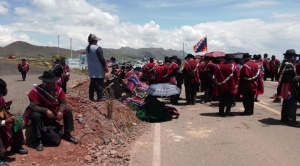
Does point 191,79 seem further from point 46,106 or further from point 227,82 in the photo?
point 46,106

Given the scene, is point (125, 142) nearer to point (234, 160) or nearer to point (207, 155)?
point (207, 155)

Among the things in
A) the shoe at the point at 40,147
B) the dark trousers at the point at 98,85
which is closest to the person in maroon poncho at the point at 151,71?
the dark trousers at the point at 98,85

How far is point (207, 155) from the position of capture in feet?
21.1

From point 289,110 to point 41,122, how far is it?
20.9 ft

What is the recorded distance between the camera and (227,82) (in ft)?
34.1

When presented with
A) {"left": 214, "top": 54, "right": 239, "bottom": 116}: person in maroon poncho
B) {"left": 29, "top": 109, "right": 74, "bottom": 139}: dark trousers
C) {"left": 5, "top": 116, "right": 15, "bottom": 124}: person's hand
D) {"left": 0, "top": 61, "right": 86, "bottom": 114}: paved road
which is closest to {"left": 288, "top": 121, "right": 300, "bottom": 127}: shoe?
{"left": 214, "top": 54, "right": 239, "bottom": 116}: person in maroon poncho

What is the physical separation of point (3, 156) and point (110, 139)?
251 centimetres

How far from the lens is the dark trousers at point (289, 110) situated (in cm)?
898

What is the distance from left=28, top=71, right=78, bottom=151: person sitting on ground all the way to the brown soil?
312 millimetres

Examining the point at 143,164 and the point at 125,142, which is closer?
the point at 143,164

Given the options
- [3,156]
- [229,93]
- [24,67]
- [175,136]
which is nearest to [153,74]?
[229,93]

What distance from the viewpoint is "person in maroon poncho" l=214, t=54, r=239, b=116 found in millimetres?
10367

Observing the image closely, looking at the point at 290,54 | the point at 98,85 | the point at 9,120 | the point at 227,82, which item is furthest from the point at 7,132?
the point at 290,54

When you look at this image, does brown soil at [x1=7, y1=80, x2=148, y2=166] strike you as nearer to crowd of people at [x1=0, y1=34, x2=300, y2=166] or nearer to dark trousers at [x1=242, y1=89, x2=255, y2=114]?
crowd of people at [x1=0, y1=34, x2=300, y2=166]
